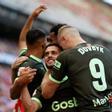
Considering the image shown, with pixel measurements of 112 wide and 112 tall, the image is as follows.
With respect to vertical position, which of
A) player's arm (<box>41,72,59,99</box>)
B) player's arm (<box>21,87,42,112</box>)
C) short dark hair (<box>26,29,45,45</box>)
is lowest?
player's arm (<box>21,87,42,112</box>)

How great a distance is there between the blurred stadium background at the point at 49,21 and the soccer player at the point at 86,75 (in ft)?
21.5

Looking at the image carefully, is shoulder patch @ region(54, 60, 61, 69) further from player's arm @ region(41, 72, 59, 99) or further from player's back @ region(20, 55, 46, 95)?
player's back @ region(20, 55, 46, 95)

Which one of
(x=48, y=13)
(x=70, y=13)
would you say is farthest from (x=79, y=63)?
(x=70, y=13)

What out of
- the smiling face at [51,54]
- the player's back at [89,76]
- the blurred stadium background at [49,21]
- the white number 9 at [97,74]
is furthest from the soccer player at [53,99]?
the blurred stadium background at [49,21]

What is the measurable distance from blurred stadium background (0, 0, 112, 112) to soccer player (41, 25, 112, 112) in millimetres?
6545

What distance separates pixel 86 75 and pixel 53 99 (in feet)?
1.27

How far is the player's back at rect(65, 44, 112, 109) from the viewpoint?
4094 mm

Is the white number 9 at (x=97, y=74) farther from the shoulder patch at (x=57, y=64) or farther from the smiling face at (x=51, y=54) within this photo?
the smiling face at (x=51, y=54)

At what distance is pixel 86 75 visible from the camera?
Result: 4.12 meters

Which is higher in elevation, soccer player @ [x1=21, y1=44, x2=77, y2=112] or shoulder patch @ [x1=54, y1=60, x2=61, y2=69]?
shoulder patch @ [x1=54, y1=60, x2=61, y2=69]

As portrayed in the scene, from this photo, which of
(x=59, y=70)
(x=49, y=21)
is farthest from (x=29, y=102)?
(x=49, y=21)

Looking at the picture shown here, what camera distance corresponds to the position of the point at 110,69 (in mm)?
4227

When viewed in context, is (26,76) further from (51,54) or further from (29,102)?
(51,54)

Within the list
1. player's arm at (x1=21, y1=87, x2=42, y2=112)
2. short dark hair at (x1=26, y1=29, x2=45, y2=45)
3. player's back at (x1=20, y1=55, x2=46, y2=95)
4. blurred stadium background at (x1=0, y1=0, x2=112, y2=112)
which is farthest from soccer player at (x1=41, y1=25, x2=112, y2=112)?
blurred stadium background at (x1=0, y1=0, x2=112, y2=112)
